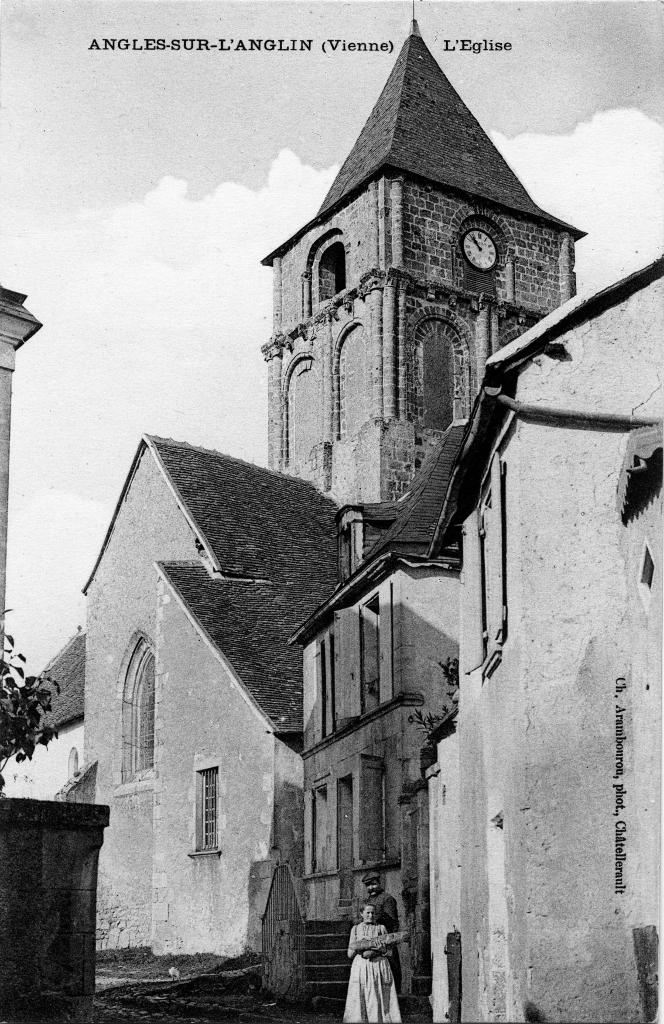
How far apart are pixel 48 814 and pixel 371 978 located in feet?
8.81

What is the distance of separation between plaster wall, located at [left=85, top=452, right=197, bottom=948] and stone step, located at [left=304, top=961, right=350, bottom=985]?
1051 cm

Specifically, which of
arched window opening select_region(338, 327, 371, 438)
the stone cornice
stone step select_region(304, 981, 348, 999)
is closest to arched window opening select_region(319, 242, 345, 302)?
the stone cornice

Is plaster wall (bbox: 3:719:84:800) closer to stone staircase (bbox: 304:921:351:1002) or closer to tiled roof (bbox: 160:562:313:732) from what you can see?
tiled roof (bbox: 160:562:313:732)

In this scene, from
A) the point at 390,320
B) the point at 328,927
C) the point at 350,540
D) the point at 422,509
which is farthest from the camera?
the point at 390,320

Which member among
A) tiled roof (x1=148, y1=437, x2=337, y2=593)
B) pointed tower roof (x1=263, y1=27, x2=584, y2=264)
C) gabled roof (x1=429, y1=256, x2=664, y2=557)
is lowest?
gabled roof (x1=429, y1=256, x2=664, y2=557)

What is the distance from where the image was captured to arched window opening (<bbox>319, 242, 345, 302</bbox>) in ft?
122

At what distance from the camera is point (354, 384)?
118 feet

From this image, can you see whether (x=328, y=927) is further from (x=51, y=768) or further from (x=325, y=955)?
(x=51, y=768)

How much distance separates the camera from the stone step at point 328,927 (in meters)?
17.3

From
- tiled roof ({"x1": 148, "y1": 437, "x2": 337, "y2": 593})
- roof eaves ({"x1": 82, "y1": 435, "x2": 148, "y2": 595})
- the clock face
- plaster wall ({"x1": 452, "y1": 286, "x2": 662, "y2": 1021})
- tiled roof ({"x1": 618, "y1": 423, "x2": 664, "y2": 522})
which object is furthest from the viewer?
the clock face

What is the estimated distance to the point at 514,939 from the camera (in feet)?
35.0

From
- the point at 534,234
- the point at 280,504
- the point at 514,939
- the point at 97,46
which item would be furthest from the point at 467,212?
the point at 514,939

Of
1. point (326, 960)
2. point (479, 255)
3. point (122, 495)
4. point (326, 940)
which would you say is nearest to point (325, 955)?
point (326, 960)

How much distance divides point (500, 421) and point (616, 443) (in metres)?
1.11
